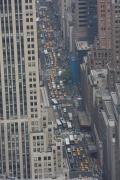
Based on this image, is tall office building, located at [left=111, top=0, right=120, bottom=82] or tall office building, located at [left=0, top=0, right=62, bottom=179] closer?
tall office building, located at [left=0, top=0, right=62, bottom=179]

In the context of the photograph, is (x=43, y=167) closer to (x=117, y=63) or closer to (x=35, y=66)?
(x=35, y=66)

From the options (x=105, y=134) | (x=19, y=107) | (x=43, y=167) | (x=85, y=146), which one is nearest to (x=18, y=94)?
(x=19, y=107)

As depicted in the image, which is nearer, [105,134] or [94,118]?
[105,134]

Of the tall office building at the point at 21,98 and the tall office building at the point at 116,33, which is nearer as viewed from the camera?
the tall office building at the point at 21,98

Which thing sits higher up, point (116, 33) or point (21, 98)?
point (116, 33)

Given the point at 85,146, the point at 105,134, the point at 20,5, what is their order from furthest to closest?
the point at 85,146 → the point at 105,134 → the point at 20,5

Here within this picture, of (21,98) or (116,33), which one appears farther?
(116,33)

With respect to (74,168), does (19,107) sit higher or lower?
higher

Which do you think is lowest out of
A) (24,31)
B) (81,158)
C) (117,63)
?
(81,158)
